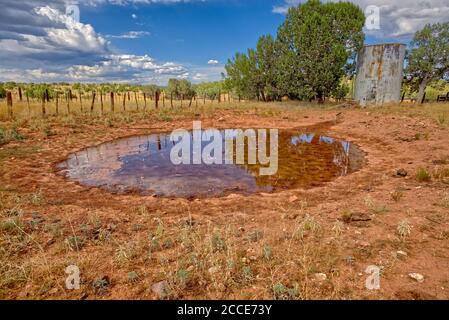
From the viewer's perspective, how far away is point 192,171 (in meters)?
8.16

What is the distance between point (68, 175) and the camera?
7.72 m

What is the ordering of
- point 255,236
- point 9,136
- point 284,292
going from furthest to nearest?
1. point 9,136
2. point 255,236
3. point 284,292

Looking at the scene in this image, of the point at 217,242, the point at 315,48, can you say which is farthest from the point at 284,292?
the point at 315,48

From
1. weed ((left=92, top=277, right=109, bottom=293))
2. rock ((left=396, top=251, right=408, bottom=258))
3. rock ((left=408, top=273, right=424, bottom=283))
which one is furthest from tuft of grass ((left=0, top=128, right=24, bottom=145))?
rock ((left=408, top=273, right=424, bottom=283))

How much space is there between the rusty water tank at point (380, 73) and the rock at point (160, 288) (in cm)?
2294

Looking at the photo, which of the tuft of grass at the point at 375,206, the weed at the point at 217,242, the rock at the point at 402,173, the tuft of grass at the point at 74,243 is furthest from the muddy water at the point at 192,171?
the tuft of grass at the point at 74,243

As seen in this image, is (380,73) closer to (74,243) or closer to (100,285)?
(74,243)

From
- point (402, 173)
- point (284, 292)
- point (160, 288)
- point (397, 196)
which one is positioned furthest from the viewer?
point (402, 173)

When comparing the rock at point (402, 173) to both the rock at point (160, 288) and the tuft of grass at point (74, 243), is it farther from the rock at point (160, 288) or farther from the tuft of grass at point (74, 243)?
the tuft of grass at point (74, 243)

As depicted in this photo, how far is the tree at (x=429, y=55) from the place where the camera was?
24.7 meters

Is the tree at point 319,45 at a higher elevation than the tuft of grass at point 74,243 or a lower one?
higher

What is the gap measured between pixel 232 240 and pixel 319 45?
23434mm
